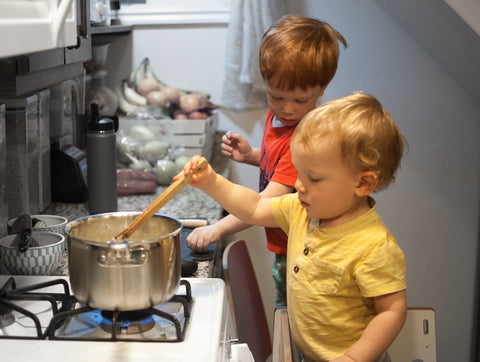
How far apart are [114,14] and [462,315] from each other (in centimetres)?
183

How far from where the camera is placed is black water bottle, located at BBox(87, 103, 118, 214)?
4.79 feet

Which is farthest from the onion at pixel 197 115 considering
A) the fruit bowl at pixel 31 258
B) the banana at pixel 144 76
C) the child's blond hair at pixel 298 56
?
the fruit bowl at pixel 31 258

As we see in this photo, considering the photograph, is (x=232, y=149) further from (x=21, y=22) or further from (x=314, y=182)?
(x=21, y=22)

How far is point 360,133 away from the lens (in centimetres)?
100

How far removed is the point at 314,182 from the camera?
41.3 inches

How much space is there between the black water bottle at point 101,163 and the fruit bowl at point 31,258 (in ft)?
1.04

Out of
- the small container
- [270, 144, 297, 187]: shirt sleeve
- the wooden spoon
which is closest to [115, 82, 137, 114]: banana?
the small container

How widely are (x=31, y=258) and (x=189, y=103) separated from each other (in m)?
1.07

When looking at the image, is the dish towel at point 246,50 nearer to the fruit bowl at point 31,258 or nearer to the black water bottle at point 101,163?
the black water bottle at point 101,163

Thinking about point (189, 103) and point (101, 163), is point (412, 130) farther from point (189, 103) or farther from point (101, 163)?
point (101, 163)

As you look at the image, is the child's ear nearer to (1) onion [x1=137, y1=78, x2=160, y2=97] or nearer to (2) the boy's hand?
(2) the boy's hand

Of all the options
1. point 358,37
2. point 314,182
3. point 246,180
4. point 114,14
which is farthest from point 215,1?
point 314,182

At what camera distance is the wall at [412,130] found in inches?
85.4

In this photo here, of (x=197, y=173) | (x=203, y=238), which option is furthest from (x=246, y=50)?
(x=197, y=173)
